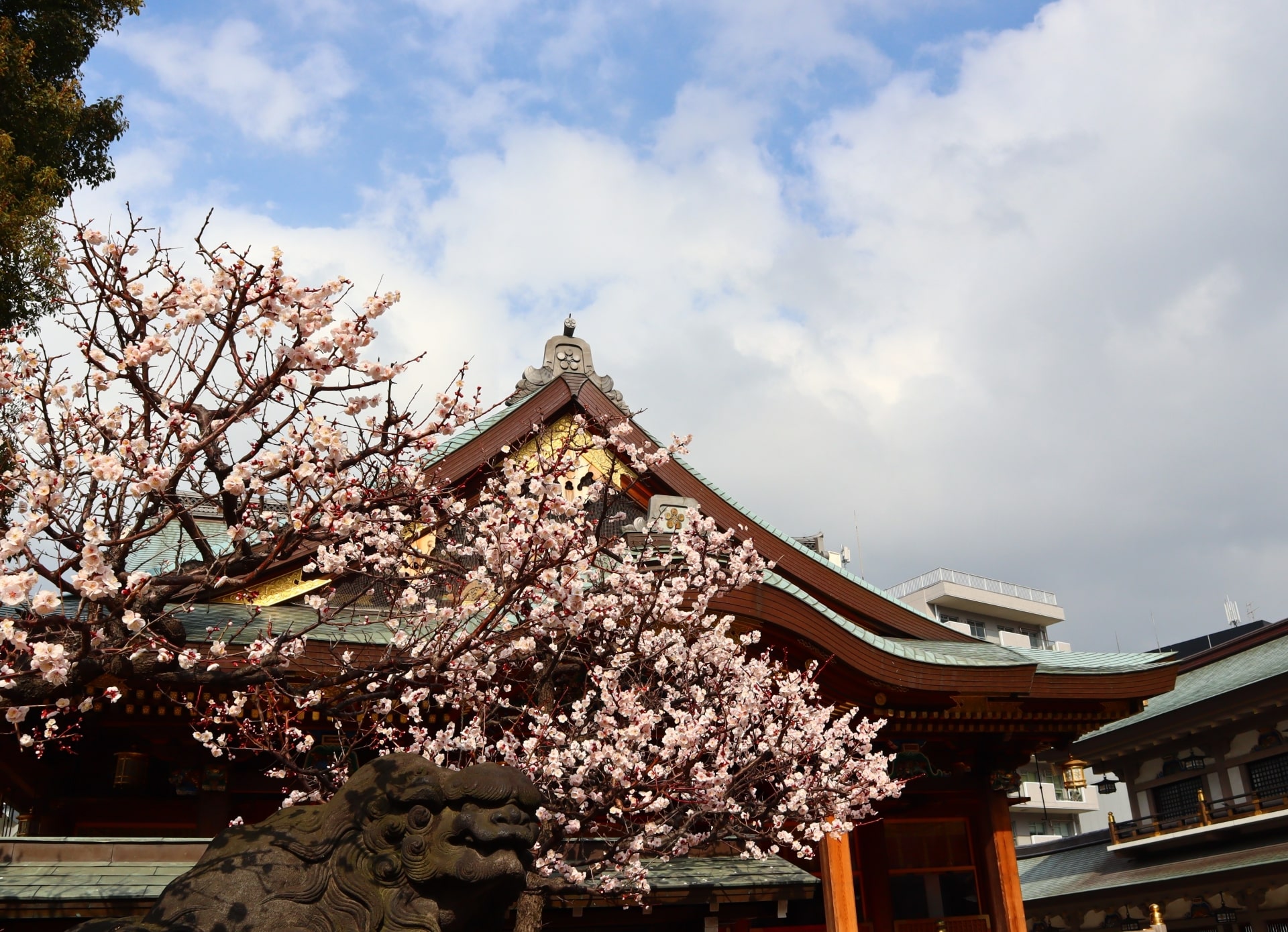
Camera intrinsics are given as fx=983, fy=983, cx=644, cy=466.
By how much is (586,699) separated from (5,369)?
4.59 meters

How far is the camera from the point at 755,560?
9.95 meters

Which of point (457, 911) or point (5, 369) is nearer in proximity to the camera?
point (457, 911)

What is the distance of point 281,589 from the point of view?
10086mm

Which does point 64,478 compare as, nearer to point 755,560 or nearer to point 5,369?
point 5,369

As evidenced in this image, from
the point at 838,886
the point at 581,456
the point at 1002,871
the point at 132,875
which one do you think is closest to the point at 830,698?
the point at 838,886

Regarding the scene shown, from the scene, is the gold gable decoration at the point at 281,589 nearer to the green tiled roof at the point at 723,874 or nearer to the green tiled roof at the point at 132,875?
the green tiled roof at the point at 132,875

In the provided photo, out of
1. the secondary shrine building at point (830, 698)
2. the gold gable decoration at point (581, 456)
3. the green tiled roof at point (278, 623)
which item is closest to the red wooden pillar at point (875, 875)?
the secondary shrine building at point (830, 698)

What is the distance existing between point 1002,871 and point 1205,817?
9384mm

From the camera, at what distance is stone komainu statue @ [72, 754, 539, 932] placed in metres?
3.96

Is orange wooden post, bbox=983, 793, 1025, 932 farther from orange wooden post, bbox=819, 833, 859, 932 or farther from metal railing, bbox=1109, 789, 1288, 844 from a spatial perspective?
metal railing, bbox=1109, 789, 1288, 844

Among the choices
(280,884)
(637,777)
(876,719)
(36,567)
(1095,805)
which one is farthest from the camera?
(1095,805)

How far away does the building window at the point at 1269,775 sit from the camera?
1769 cm

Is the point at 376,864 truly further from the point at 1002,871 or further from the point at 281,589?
the point at 1002,871

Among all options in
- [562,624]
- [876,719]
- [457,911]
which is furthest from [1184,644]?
[457,911]
